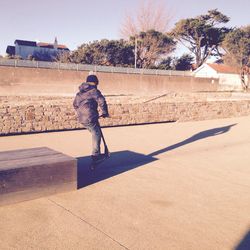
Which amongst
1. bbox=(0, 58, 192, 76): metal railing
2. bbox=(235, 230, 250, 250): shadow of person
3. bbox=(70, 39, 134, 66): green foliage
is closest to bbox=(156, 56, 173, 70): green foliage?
bbox=(0, 58, 192, 76): metal railing

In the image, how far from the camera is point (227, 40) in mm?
40594

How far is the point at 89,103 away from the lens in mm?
5312

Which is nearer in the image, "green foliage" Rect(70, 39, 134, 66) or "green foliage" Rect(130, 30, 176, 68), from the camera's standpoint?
"green foliage" Rect(70, 39, 134, 66)

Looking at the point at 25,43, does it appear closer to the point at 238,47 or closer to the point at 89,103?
the point at 238,47

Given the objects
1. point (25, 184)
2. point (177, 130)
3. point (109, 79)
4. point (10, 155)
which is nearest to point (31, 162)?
point (25, 184)

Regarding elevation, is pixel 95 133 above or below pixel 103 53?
below

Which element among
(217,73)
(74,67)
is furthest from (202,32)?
(74,67)

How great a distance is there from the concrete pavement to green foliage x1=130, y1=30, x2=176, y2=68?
36.9 m

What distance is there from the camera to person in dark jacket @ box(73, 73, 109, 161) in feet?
17.3

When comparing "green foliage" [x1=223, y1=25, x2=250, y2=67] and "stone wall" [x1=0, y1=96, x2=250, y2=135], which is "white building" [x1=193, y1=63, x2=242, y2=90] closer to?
"green foliage" [x1=223, y1=25, x2=250, y2=67]

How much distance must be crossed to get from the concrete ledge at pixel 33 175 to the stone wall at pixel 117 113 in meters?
4.50

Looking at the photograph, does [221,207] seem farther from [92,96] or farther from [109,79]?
[109,79]

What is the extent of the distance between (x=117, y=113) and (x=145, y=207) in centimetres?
734

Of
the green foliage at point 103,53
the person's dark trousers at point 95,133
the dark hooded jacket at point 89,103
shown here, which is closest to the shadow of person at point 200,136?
the person's dark trousers at point 95,133
